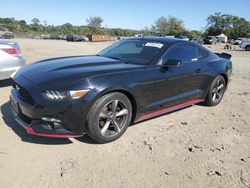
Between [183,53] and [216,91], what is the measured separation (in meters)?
1.53

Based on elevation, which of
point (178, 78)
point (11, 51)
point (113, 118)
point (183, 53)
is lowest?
point (113, 118)

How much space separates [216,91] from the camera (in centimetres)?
615

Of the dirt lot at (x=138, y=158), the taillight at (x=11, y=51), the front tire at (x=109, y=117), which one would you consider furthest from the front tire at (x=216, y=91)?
the taillight at (x=11, y=51)

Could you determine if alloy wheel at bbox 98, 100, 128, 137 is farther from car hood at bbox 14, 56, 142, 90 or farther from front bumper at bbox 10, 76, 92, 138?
car hood at bbox 14, 56, 142, 90

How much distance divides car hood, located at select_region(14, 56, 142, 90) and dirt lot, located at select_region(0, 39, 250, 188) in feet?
2.76

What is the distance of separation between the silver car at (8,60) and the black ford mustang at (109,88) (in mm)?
2015

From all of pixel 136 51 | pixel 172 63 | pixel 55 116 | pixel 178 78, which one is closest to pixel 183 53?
pixel 178 78

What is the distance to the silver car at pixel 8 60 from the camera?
240 inches

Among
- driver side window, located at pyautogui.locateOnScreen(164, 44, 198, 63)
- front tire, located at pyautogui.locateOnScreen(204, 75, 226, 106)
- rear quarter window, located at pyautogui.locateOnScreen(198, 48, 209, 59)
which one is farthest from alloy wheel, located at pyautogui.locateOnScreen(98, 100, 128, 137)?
front tire, located at pyautogui.locateOnScreen(204, 75, 226, 106)

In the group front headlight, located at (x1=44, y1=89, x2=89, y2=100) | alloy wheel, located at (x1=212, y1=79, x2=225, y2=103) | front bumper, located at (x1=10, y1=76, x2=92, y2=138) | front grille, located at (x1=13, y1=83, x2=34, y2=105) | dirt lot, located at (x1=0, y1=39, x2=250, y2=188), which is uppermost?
front headlight, located at (x1=44, y1=89, x2=89, y2=100)

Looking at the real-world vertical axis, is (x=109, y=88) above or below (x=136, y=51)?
below

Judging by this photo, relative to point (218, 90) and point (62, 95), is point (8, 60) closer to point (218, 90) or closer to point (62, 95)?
point (62, 95)

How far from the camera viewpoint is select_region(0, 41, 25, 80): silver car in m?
6.10

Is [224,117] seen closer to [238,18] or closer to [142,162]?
[142,162]
